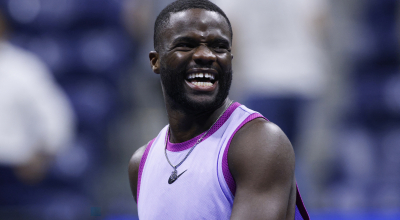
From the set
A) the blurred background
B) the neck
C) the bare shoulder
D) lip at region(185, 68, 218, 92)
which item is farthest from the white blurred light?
the bare shoulder

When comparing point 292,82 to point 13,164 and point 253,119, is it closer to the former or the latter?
point 13,164

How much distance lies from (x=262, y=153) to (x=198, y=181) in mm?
286

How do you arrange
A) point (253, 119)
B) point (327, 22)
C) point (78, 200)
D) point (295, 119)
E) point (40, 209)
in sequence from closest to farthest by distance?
point (253, 119), point (40, 209), point (78, 200), point (295, 119), point (327, 22)

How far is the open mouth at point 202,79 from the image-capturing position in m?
1.90

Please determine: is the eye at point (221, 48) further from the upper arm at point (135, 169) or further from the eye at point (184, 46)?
the upper arm at point (135, 169)

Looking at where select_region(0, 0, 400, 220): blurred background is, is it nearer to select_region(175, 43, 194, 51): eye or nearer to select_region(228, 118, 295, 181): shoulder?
select_region(175, 43, 194, 51): eye

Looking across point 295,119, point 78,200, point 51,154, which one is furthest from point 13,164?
point 295,119

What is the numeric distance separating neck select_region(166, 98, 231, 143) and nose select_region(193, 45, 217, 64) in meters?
0.22

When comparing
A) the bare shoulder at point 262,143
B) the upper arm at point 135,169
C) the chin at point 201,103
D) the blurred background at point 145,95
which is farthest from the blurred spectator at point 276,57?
the bare shoulder at point 262,143

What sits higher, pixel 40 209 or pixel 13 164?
pixel 13 164

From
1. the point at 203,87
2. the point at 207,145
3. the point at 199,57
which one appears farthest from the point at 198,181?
the point at 199,57

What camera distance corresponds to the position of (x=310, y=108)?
4.98 meters

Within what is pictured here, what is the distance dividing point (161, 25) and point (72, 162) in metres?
2.98

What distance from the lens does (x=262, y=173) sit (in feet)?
5.38
